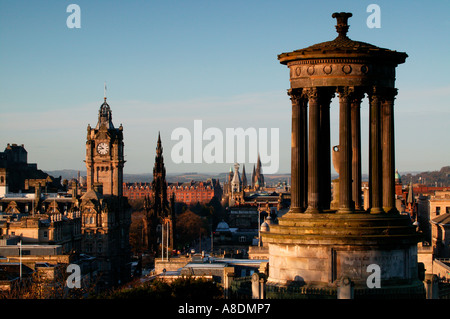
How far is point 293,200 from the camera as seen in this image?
42.3 m

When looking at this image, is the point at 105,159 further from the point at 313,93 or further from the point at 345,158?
the point at 345,158

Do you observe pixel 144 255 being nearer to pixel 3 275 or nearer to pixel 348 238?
pixel 3 275

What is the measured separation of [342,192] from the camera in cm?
4081

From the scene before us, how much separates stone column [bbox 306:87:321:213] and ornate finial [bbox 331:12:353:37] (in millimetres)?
3165

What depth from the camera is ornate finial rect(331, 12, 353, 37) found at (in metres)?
43.2

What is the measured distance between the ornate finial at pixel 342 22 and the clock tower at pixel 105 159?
476ft

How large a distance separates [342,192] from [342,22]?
696 centimetres

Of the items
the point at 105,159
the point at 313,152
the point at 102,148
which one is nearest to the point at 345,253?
the point at 313,152

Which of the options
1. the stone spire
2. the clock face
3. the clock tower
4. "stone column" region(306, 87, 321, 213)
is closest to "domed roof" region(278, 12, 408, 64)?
"stone column" region(306, 87, 321, 213)

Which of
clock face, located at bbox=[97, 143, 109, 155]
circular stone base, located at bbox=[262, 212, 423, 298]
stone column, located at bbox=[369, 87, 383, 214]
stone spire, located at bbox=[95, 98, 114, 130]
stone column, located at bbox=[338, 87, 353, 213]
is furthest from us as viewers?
stone spire, located at bbox=[95, 98, 114, 130]

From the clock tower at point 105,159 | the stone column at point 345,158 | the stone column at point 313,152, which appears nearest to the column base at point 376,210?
the stone column at point 345,158

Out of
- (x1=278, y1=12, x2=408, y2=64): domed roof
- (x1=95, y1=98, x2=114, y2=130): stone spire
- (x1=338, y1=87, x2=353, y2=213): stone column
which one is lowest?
(x1=338, y1=87, x2=353, y2=213): stone column

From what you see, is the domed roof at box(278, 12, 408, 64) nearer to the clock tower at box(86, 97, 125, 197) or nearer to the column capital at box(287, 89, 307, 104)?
the column capital at box(287, 89, 307, 104)

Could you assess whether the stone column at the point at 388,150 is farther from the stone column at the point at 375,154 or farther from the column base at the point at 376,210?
the column base at the point at 376,210
